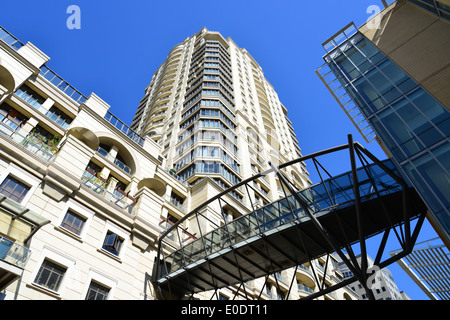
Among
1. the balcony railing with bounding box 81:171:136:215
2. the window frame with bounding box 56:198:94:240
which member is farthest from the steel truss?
the window frame with bounding box 56:198:94:240

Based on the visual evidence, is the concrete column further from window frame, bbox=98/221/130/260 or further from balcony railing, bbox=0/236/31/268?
balcony railing, bbox=0/236/31/268

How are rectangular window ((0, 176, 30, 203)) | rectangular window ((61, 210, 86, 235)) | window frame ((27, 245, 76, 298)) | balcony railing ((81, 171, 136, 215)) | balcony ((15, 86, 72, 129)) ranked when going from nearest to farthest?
1. window frame ((27, 245, 76, 298))
2. rectangular window ((0, 176, 30, 203))
3. rectangular window ((61, 210, 86, 235))
4. balcony railing ((81, 171, 136, 215))
5. balcony ((15, 86, 72, 129))

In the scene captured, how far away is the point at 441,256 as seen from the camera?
51.5ft

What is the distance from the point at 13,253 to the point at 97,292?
471 centimetres

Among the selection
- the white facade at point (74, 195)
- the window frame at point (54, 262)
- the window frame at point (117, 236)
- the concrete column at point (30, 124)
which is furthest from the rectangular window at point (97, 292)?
the concrete column at point (30, 124)

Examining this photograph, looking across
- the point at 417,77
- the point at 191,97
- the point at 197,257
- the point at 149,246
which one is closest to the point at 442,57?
the point at 417,77

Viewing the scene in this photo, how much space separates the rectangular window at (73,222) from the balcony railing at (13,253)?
3.59 meters

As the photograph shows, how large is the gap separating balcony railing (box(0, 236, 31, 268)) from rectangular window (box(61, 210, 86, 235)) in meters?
3.59

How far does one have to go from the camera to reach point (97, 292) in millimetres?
14727

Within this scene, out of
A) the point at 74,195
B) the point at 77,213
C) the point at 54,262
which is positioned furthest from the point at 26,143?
the point at 54,262

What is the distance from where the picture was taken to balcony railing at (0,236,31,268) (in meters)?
11.2
